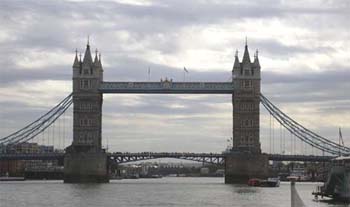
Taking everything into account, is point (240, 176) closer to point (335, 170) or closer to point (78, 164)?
point (78, 164)

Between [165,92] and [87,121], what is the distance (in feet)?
47.5

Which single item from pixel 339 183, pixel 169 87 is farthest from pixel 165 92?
pixel 339 183

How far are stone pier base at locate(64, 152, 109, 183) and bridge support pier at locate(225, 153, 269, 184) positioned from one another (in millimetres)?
19923

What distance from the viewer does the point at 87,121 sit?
5910 inches

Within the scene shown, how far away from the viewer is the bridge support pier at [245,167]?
14575 centimetres

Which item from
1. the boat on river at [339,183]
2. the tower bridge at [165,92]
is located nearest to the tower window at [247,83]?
the tower bridge at [165,92]

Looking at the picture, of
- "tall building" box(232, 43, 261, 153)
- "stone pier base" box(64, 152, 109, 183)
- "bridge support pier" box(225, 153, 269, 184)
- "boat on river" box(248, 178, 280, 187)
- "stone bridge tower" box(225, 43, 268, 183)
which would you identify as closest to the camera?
"boat on river" box(248, 178, 280, 187)

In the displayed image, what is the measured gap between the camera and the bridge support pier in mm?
145750

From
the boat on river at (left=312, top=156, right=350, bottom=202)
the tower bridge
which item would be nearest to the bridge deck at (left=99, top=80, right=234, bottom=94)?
the tower bridge

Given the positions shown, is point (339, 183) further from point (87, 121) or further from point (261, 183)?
point (87, 121)

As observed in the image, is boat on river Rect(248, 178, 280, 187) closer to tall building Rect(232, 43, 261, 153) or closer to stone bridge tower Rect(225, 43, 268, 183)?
stone bridge tower Rect(225, 43, 268, 183)

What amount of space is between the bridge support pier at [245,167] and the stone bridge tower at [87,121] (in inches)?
782

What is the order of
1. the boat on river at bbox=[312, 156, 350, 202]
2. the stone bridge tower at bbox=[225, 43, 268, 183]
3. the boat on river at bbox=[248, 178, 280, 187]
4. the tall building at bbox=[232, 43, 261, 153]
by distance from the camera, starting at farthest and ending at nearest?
the tall building at bbox=[232, 43, 261, 153] → the stone bridge tower at bbox=[225, 43, 268, 183] → the boat on river at bbox=[248, 178, 280, 187] → the boat on river at bbox=[312, 156, 350, 202]

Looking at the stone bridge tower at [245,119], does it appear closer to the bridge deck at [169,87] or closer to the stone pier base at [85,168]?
the bridge deck at [169,87]
